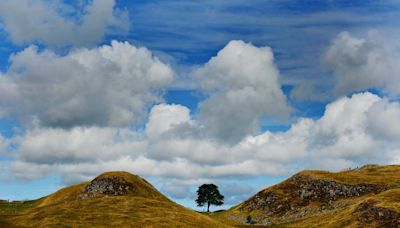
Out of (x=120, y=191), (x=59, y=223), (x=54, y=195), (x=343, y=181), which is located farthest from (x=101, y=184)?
(x=343, y=181)

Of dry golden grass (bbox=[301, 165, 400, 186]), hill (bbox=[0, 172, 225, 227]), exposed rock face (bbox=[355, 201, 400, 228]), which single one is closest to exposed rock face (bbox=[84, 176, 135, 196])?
hill (bbox=[0, 172, 225, 227])

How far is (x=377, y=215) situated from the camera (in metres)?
105

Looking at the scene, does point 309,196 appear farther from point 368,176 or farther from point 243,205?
point 368,176

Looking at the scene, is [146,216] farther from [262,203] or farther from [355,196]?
[355,196]

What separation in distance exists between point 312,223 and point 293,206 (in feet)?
118

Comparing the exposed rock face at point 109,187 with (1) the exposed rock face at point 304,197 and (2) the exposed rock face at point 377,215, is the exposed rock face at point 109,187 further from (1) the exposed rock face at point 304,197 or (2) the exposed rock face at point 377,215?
(2) the exposed rock face at point 377,215

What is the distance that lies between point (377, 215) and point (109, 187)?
8710cm

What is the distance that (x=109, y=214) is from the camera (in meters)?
108

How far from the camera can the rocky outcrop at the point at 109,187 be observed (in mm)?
154875

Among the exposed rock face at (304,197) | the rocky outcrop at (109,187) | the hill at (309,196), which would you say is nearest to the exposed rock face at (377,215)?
→ the hill at (309,196)

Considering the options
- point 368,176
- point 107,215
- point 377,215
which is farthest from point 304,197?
point 107,215

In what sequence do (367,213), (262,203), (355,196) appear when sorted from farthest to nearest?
(262,203) → (355,196) → (367,213)

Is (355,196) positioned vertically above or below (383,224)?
above

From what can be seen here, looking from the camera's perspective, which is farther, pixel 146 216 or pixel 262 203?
pixel 262 203
